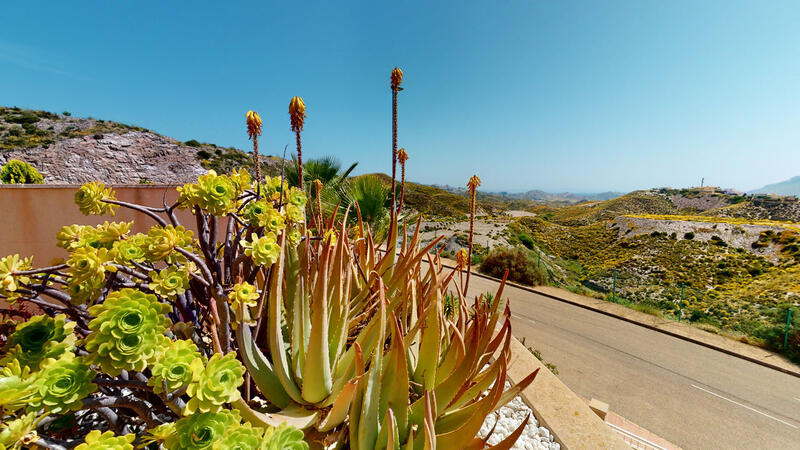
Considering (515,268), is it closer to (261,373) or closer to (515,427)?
(515,427)

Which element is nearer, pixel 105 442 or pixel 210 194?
pixel 105 442

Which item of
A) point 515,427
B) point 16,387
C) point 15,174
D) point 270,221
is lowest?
point 515,427

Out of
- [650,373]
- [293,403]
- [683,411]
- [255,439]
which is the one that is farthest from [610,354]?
[255,439]

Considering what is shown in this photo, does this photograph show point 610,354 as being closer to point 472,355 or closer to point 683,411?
point 683,411

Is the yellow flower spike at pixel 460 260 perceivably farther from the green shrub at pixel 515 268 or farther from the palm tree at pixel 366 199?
the green shrub at pixel 515 268

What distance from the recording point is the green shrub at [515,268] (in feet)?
43.1

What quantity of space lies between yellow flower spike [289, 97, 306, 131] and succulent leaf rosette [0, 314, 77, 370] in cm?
241

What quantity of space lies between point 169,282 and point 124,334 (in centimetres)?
26

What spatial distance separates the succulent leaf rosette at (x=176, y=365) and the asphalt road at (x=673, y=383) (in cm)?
640

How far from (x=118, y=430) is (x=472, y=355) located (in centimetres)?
156

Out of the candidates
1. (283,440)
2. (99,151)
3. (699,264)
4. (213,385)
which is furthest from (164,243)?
(99,151)

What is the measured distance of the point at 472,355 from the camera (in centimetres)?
151

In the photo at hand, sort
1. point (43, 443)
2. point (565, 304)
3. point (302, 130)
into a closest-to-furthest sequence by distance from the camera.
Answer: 1. point (43, 443)
2. point (302, 130)
3. point (565, 304)

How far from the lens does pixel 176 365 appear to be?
Answer: 0.80 m
